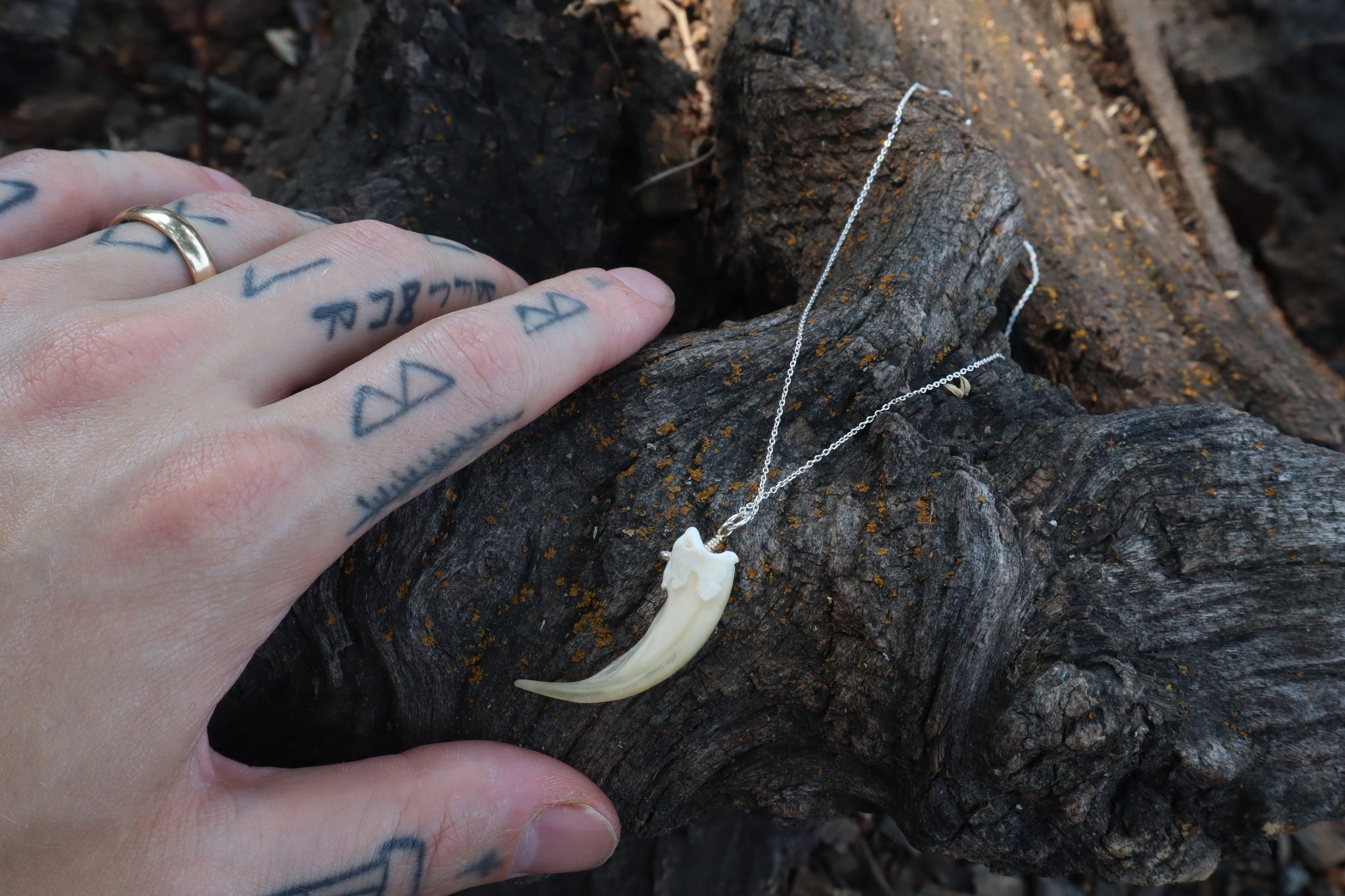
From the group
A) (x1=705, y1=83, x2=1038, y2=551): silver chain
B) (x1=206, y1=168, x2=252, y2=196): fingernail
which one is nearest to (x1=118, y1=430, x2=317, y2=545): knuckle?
(x1=705, y1=83, x2=1038, y2=551): silver chain

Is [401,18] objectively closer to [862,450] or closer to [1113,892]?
[862,450]

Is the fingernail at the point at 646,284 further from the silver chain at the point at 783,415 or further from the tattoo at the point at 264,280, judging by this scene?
the tattoo at the point at 264,280

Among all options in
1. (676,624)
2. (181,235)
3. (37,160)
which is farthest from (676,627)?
(37,160)

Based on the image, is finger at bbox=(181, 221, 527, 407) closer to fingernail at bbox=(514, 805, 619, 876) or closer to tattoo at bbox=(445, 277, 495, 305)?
tattoo at bbox=(445, 277, 495, 305)

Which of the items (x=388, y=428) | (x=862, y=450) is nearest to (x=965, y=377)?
(x=862, y=450)

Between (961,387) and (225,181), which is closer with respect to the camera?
(961,387)

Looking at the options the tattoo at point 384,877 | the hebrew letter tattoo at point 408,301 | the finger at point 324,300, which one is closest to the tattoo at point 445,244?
the finger at point 324,300

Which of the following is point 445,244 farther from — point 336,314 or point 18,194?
point 18,194
